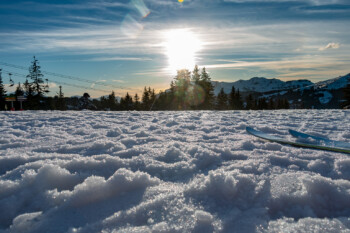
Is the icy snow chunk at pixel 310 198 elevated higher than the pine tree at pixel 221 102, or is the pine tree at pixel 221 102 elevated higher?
the pine tree at pixel 221 102

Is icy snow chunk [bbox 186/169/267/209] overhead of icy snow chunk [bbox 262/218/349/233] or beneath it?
overhead

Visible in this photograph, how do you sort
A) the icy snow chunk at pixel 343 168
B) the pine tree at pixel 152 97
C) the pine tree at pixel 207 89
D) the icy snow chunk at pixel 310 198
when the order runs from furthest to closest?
the pine tree at pixel 152 97 < the pine tree at pixel 207 89 < the icy snow chunk at pixel 343 168 < the icy snow chunk at pixel 310 198

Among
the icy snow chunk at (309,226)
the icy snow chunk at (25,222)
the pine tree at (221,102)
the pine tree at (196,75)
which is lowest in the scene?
the icy snow chunk at (309,226)

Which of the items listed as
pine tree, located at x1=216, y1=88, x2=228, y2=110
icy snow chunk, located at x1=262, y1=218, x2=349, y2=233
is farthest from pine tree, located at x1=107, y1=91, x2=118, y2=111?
icy snow chunk, located at x1=262, y1=218, x2=349, y2=233

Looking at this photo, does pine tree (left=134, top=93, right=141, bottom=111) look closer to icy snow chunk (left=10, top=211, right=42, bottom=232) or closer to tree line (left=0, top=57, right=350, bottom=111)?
tree line (left=0, top=57, right=350, bottom=111)

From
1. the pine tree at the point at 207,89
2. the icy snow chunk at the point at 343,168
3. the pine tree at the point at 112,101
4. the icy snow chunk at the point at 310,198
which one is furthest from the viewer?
the pine tree at the point at 112,101

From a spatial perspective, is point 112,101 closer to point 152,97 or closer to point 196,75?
point 152,97

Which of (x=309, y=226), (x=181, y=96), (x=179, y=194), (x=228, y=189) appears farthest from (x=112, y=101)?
(x=309, y=226)

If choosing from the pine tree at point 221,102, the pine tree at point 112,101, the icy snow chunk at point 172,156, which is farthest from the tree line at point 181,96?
the icy snow chunk at point 172,156

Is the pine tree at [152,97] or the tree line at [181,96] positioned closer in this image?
the tree line at [181,96]

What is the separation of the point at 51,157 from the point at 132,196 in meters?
1.43

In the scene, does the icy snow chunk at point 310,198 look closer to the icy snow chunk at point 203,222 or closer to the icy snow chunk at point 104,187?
the icy snow chunk at point 203,222

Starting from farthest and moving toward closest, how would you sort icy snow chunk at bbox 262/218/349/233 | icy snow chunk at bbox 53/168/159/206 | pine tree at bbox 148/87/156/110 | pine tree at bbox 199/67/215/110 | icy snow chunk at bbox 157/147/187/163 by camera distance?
pine tree at bbox 148/87/156/110
pine tree at bbox 199/67/215/110
icy snow chunk at bbox 157/147/187/163
icy snow chunk at bbox 53/168/159/206
icy snow chunk at bbox 262/218/349/233

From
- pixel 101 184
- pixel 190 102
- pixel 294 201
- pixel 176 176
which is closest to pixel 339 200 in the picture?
pixel 294 201
